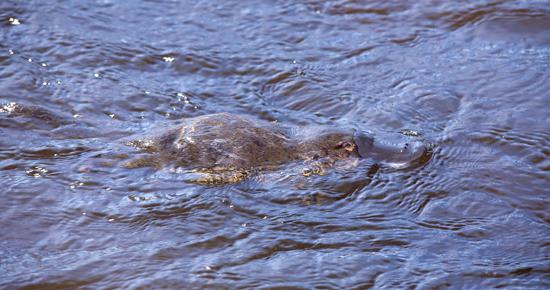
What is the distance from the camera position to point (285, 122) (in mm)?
6441

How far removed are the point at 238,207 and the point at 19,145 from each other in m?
1.73

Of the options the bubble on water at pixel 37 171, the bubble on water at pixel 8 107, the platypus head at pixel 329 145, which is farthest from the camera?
the bubble on water at pixel 8 107

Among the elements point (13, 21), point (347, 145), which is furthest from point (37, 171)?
point (13, 21)

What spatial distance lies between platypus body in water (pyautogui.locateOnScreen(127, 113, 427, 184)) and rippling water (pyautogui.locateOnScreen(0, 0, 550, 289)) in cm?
13

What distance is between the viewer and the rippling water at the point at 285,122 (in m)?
4.58

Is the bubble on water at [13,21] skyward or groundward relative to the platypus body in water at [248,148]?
skyward

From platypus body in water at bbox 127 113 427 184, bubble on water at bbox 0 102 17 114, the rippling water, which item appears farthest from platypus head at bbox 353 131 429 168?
bubble on water at bbox 0 102 17 114

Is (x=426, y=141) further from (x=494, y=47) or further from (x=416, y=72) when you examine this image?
(x=494, y=47)

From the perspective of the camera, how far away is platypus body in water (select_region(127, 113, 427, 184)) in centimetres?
559

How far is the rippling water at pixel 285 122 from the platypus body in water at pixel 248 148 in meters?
0.13

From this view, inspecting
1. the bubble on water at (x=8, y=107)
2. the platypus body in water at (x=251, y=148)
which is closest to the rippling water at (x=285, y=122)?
the bubble on water at (x=8, y=107)

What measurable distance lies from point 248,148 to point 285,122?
2.72 feet

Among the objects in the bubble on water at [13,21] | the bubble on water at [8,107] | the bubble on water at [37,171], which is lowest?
the bubble on water at [37,171]

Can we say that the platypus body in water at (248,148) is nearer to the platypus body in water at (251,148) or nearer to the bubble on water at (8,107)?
the platypus body in water at (251,148)
